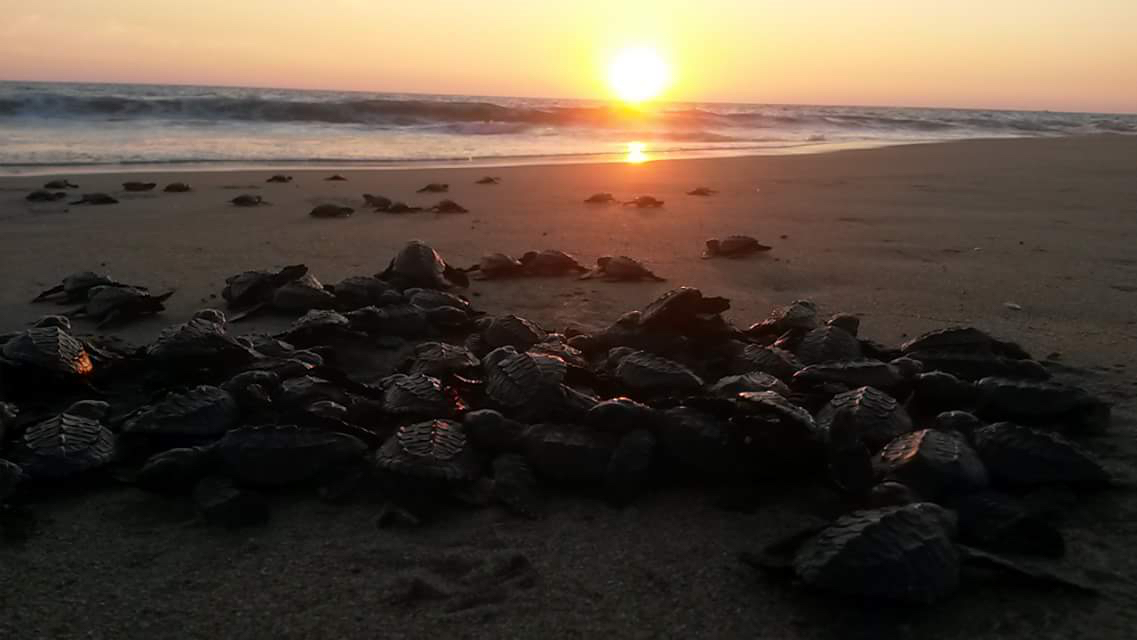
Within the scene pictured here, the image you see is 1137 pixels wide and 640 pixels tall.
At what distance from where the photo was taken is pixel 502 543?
2438mm

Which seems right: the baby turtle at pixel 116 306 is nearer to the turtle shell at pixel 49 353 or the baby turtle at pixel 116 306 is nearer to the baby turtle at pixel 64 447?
the turtle shell at pixel 49 353

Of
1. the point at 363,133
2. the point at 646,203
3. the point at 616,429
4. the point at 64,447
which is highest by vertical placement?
the point at 363,133

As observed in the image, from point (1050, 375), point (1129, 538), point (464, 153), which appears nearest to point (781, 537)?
point (1129, 538)

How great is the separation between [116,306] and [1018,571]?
455cm

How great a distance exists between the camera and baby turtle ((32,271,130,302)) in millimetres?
5008

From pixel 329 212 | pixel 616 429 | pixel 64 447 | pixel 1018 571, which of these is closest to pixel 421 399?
pixel 616 429

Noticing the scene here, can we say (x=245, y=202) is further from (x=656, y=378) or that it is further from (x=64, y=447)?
(x=656, y=378)

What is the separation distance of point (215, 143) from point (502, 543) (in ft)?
61.6

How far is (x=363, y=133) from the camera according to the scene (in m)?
24.4

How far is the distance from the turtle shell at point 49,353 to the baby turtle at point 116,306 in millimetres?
1101

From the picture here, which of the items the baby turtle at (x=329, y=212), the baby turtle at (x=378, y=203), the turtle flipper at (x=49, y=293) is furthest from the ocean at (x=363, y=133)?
the turtle flipper at (x=49, y=293)

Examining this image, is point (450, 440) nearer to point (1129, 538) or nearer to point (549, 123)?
point (1129, 538)

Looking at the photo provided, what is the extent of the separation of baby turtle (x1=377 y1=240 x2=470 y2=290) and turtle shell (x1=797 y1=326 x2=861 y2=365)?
8.42 feet

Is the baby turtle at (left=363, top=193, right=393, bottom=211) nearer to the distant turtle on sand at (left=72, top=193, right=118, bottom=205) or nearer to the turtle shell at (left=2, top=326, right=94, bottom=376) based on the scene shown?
the distant turtle on sand at (left=72, top=193, right=118, bottom=205)
